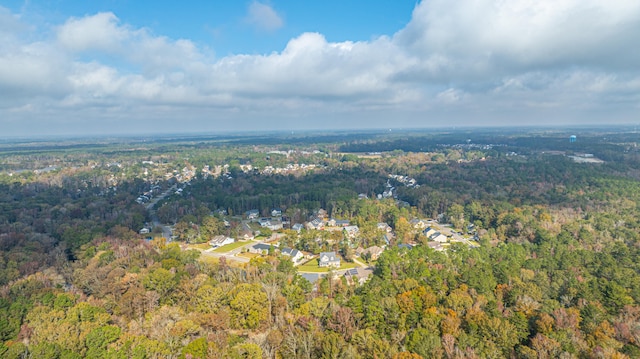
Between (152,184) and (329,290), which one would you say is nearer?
(329,290)

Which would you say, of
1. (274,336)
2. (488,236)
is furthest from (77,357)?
(488,236)

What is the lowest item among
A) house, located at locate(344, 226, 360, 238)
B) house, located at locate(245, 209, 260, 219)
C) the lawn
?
the lawn

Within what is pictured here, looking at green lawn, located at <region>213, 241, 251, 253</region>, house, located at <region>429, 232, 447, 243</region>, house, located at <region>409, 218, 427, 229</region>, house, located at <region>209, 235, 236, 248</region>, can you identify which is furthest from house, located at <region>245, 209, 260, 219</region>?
house, located at <region>429, 232, 447, 243</region>

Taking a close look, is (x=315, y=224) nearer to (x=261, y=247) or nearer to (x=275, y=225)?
(x=275, y=225)

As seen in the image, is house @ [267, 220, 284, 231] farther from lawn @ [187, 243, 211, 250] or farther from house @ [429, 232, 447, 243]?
house @ [429, 232, 447, 243]

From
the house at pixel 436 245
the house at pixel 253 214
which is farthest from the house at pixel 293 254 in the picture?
the house at pixel 253 214

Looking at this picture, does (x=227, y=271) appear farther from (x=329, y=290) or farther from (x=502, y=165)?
(x=502, y=165)

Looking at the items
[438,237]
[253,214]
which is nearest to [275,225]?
[253,214]
